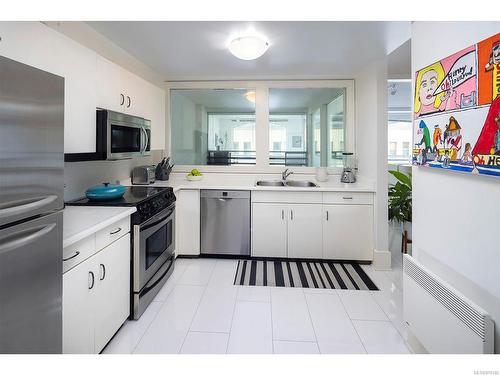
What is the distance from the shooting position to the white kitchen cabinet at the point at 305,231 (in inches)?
135

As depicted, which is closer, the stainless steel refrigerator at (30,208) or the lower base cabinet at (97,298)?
the stainless steel refrigerator at (30,208)

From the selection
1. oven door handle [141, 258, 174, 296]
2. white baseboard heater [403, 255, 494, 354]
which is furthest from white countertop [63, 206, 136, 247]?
white baseboard heater [403, 255, 494, 354]

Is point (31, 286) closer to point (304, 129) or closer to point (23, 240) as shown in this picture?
point (23, 240)

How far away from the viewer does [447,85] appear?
155 cm

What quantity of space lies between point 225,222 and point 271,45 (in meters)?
1.96

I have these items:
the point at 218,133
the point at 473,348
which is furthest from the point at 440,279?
the point at 218,133

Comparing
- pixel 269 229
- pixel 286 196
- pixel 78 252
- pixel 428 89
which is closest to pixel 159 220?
pixel 78 252

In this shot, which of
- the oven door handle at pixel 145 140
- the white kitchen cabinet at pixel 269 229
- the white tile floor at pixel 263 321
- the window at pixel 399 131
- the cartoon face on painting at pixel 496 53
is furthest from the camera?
the window at pixel 399 131

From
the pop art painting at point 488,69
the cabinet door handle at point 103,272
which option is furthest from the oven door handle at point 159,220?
the pop art painting at point 488,69

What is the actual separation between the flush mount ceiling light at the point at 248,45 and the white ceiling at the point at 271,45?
0.07m

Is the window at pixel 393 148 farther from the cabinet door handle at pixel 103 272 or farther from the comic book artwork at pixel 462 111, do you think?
the cabinet door handle at pixel 103 272

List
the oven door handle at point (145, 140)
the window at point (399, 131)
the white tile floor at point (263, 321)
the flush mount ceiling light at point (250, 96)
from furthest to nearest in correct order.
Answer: the window at point (399, 131), the flush mount ceiling light at point (250, 96), the oven door handle at point (145, 140), the white tile floor at point (263, 321)
